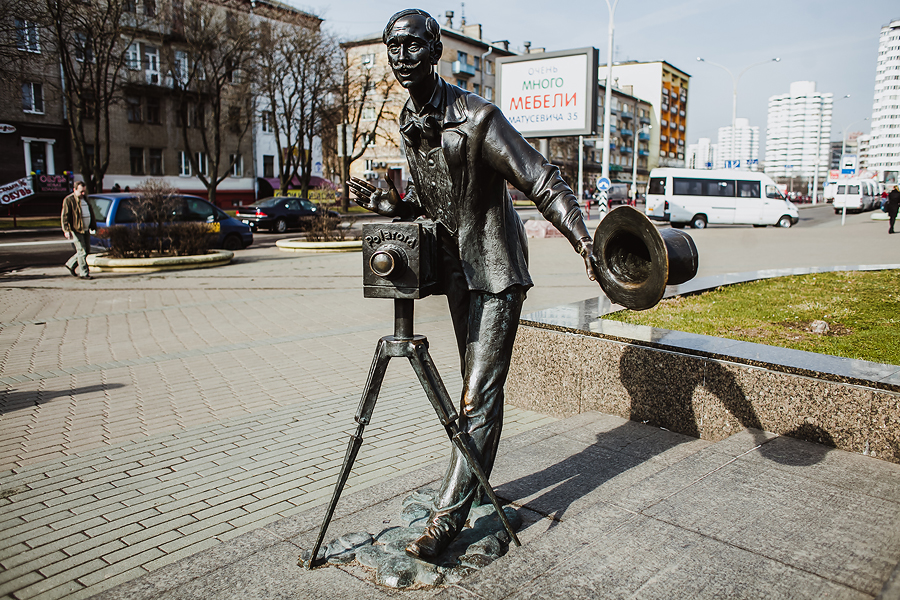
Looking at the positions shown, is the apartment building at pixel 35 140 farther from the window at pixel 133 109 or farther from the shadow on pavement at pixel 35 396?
the shadow on pavement at pixel 35 396

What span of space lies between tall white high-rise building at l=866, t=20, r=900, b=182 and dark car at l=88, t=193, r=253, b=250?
348ft

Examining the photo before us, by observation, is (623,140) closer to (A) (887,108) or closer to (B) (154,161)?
(A) (887,108)

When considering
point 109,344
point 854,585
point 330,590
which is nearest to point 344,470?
point 330,590

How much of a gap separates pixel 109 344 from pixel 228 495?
470 cm

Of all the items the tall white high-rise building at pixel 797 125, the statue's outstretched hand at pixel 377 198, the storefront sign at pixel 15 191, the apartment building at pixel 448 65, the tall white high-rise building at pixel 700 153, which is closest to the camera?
the statue's outstretched hand at pixel 377 198

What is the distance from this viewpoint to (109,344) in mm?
7598

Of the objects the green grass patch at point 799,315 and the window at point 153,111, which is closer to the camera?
the green grass patch at point 799,315

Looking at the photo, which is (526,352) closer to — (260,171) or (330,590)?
(330,590)

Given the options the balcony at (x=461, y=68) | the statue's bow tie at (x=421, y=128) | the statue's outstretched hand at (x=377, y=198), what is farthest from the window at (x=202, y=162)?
the statue's bow tie at (x=421, y=128)

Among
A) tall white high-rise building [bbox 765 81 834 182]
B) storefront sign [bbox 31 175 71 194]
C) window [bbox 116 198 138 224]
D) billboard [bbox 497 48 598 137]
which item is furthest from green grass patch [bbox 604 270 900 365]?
tall white high-rise building [bbox 765 81 834 182]

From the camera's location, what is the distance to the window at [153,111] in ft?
138

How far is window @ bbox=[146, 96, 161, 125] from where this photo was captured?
4194 centimetres

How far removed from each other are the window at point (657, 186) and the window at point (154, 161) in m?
29.6

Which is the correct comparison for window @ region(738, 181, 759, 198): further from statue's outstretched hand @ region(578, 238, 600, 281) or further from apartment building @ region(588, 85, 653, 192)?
apartment building @ region(588, 85, 653, 192)
